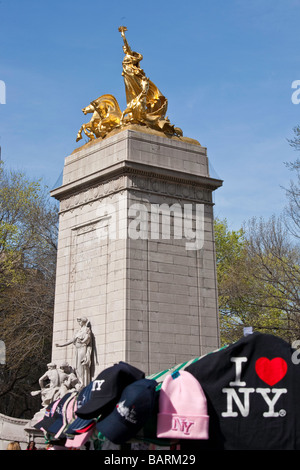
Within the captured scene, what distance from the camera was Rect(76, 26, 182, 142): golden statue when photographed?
20.0 meters

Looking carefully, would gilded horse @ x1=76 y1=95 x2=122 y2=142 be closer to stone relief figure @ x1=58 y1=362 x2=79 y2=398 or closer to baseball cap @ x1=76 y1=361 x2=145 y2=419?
stone relief figure @ x1=58 y1=362 x2=79 y2=398

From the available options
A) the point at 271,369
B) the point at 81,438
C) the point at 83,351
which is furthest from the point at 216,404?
the point at 83,351

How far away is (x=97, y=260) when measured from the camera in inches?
738

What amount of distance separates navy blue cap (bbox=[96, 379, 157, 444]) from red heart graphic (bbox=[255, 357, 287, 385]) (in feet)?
3.10

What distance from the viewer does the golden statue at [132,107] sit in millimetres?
20016

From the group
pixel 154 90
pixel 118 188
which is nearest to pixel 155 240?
pixel 118 188

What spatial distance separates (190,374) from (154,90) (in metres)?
16.6

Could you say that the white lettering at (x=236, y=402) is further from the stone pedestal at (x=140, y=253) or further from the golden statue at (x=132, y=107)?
the golden statue at (x=132, y=107)

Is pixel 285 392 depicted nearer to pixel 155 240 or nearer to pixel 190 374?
pixel 190 374

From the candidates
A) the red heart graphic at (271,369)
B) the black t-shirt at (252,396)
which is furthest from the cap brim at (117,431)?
the red heart graphic at (271,369)

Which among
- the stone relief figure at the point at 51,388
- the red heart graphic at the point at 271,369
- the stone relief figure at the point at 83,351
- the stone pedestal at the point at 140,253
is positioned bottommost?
the red heart graphic at the point at 271,369

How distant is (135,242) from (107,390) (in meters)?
12.6

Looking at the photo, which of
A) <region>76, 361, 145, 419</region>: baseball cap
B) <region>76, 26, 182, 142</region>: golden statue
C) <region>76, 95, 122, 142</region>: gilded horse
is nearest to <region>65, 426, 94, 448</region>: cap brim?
<region>76, 361, 145, 419</region>: baseball cap

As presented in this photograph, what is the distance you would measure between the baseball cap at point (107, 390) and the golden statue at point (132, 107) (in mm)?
15093
